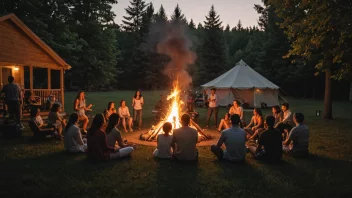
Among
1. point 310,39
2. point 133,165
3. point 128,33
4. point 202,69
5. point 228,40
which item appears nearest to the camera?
point 133,165

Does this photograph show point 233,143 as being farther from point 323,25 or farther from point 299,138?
point 323,25

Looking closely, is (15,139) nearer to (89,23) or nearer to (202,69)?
(89,23)

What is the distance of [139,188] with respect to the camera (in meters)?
4.98

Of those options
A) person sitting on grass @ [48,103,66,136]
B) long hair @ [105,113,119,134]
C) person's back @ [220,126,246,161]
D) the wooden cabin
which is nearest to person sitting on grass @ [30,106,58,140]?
person sitting on grass @ [48,103,66,136]

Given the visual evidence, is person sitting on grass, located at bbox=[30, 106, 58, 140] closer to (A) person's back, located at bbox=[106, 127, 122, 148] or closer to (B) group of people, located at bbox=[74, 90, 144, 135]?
(B) group of people, located at bbox=[74, 90, 144, 135]

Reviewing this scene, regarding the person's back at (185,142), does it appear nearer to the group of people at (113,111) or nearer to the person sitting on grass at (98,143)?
the person sitting on grass at (98,143)

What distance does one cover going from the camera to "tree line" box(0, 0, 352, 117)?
9.81m

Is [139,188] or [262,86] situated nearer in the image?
[139,188]

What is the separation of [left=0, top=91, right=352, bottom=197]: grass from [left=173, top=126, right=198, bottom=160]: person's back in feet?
0.76

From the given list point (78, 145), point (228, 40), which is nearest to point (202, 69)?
point (78, 145)

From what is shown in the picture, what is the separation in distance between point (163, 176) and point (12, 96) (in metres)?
7.45

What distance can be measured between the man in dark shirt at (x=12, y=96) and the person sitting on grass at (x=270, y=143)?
28.4ft

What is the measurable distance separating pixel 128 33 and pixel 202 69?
2481cm

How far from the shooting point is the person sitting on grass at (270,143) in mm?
6480
